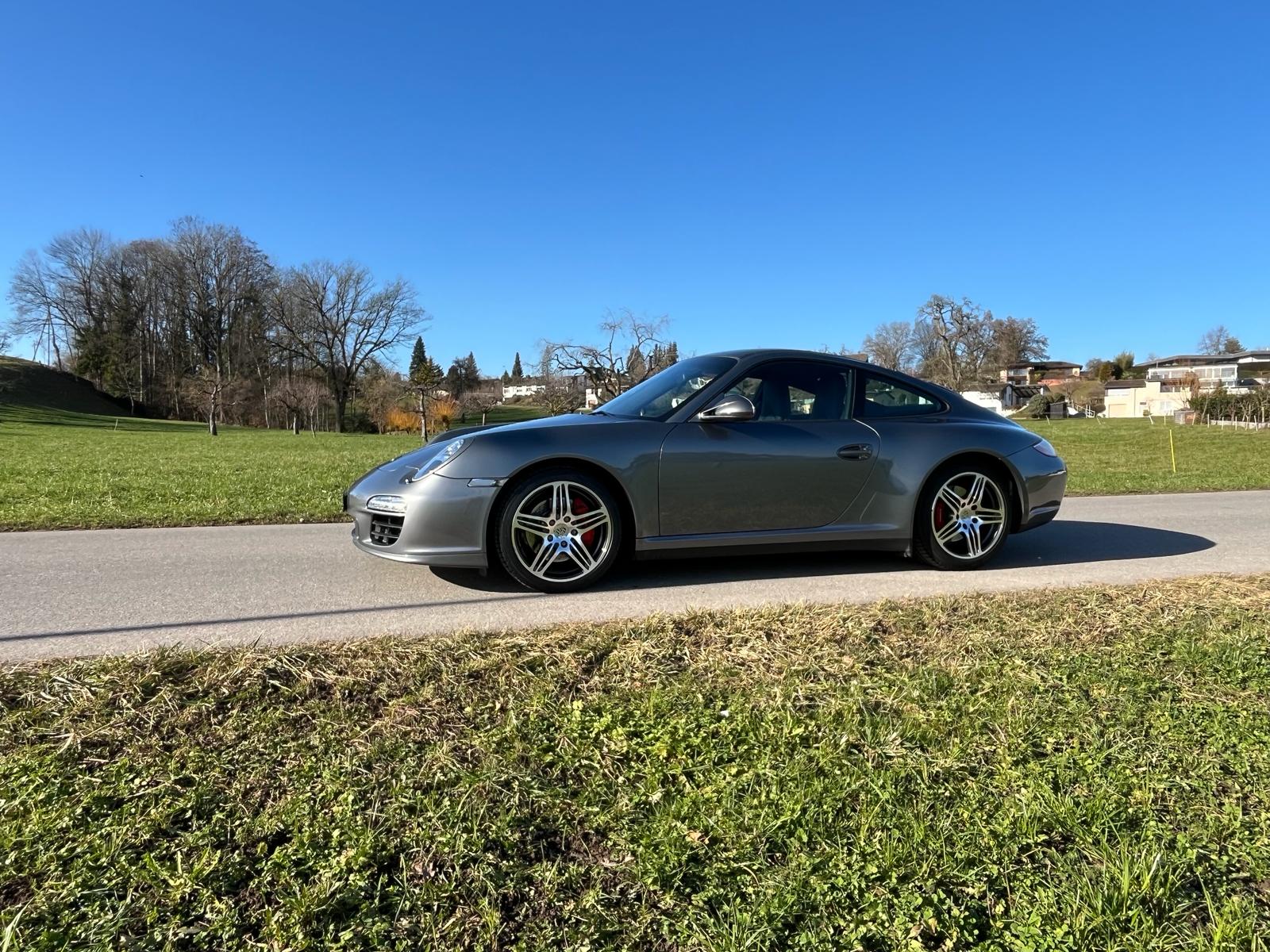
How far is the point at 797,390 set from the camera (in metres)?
4.84

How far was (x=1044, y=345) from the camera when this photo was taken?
3642 inches

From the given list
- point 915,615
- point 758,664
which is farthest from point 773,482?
point 758,664

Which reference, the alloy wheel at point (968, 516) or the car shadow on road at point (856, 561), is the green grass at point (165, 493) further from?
the alloy wheel at point (968, 516)

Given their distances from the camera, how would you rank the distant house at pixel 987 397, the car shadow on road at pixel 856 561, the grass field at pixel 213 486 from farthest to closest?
the distant house at pixel 987 397
the grass field at pixel 213 486
the car shadow on road at pixel 856 561

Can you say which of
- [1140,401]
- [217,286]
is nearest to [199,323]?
[217,286]

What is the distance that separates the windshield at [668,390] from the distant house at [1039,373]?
95.6 meters

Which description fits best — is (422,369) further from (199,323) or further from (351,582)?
(351,582)

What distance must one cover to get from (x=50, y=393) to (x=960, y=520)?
3038 inches

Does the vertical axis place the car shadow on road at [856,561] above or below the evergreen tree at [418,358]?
below

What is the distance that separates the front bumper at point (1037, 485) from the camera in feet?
→ 16.8

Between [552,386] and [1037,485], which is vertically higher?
[552,386]

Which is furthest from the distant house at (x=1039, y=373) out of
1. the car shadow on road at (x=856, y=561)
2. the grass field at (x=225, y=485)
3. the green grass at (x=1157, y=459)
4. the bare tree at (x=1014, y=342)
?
the car shadow on road at (x=856, y=561)

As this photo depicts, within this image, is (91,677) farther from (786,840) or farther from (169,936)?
(786,840)

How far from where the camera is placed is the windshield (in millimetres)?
4633
